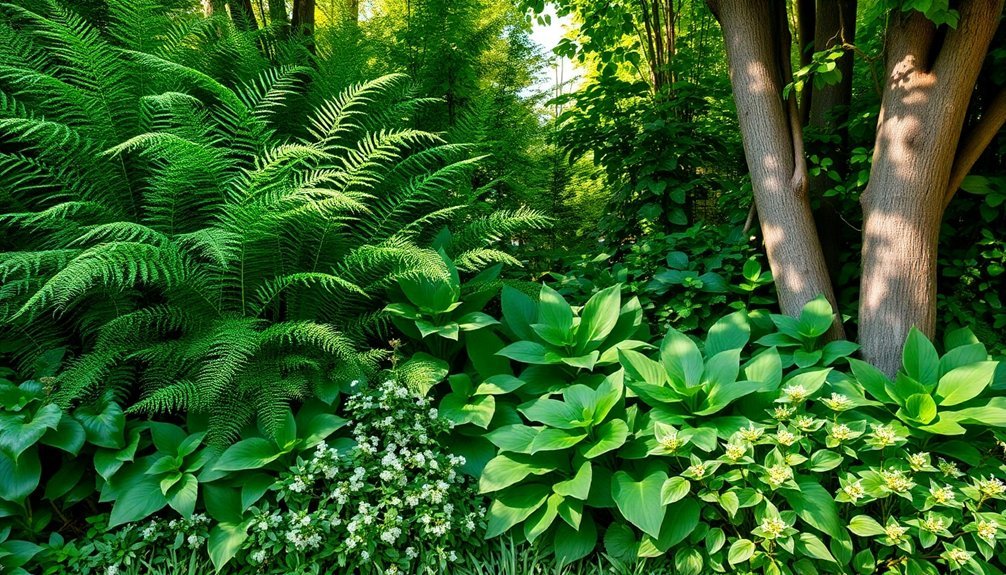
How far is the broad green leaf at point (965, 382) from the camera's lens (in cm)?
190

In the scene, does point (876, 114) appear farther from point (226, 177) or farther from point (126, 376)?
point (126, 376)

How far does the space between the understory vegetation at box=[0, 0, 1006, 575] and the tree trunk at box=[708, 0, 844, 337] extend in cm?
1

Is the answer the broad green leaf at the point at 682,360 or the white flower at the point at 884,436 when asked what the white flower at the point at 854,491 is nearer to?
the white flower at the point at 884,436

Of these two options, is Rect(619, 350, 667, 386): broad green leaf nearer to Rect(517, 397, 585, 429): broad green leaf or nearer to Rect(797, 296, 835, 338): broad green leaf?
Rect(517, 397, 585, 429): broad green leaf

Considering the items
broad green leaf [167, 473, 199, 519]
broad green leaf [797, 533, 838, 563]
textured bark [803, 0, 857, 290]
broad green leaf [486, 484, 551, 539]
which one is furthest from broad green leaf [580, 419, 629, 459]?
textured bark [803, 0, 857, 290]

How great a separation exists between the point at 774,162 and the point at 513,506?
193cm

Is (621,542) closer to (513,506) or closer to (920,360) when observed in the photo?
(513,506)

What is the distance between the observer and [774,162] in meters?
2.62

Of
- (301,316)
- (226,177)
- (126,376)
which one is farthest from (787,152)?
(126,376)

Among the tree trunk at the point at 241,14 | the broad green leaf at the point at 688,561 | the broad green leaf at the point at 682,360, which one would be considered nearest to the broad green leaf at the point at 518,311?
the broad green leaf at the point at 682,360

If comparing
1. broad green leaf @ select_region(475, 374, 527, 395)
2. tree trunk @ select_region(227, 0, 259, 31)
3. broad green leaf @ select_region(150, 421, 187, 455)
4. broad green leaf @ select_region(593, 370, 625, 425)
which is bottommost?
broad green leaf @ select_region(150, 421, 187, 455)

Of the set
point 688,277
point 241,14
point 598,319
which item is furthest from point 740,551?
point 241,14

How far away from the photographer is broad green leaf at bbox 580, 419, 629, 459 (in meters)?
1.85

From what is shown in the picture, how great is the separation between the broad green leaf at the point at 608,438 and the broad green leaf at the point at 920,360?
3.68 feet
